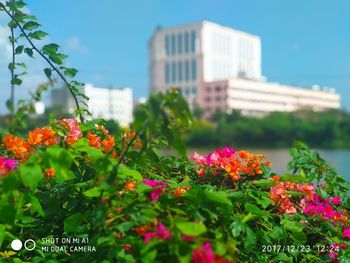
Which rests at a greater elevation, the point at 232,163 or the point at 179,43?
the point at 179,43

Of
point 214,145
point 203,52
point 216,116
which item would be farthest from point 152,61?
point 214,145

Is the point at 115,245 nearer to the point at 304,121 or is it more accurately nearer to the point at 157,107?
the point at 157,107

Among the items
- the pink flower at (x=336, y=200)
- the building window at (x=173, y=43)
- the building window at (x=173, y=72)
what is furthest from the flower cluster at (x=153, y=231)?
the building window at (x=173, y=72)

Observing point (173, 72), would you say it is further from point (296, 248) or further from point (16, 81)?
point (296, 248)

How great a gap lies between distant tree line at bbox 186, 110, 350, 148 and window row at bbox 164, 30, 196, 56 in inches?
1111

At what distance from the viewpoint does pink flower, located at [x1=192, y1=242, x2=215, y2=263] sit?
0.90m

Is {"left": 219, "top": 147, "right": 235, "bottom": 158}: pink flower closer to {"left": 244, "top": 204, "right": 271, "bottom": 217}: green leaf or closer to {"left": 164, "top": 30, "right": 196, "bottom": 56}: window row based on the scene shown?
{"left": 244, "top": 204, "right": 271, "bottom": 217}: green leaf

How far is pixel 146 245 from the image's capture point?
97 centimetres

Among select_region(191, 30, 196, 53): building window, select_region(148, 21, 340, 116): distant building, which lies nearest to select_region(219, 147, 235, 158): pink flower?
select_region(148, 21, 340, 116): distant building

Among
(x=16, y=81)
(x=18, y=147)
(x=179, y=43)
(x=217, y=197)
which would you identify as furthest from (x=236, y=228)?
(x=179, y=43)

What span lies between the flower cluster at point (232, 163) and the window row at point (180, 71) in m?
73.2

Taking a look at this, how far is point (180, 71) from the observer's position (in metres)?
77.0

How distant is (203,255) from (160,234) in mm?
105

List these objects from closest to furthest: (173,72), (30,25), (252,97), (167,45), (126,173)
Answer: (126,173) → (30,25) → (252,97) → (167,45) → (173,72)
